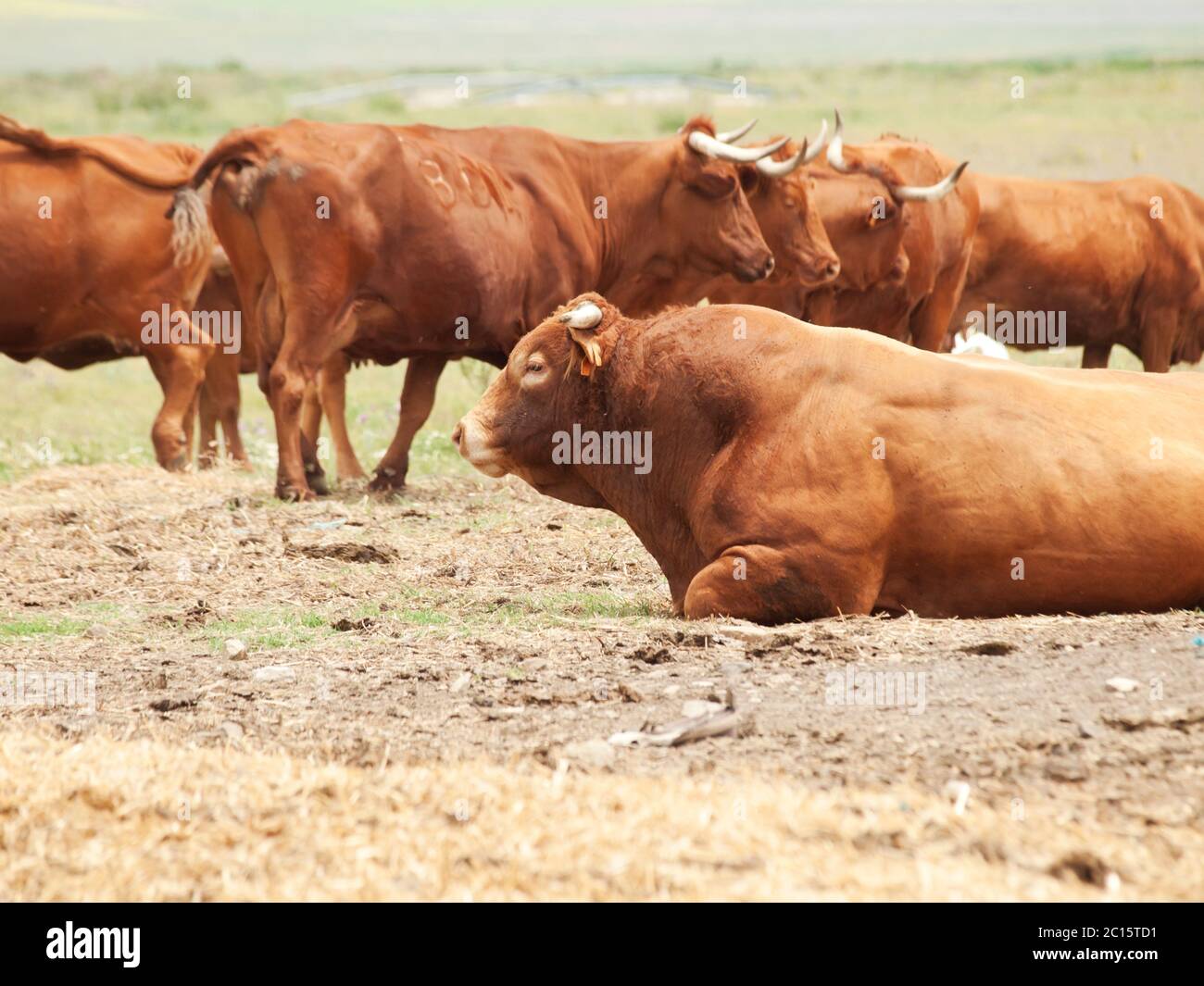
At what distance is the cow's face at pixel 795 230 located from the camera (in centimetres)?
1181

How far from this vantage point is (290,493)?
10078mm

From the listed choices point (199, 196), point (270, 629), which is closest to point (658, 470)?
point (270, 629)

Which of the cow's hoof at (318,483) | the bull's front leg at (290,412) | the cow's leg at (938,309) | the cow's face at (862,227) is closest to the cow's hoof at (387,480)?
the cow's hoof at (318,483)

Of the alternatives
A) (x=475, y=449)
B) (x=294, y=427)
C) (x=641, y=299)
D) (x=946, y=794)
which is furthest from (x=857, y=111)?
(x=946, y=794)

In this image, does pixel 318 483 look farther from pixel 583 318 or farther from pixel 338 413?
pixel 583 318

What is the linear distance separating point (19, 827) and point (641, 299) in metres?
7.89

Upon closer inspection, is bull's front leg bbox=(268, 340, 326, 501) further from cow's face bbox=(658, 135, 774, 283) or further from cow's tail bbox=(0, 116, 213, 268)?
cow's face bbox=(658, 135, 774, 283)

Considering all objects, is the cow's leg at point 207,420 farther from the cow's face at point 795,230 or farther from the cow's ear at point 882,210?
the cow's ear at point 882,210

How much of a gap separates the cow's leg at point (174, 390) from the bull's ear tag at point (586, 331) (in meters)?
5.66

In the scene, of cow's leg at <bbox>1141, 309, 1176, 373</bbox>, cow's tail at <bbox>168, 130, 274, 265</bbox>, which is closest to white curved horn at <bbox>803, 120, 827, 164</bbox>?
cow's tail at <bbox>168, 130, 274, 265</bbox>

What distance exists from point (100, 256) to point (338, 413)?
A: 77.7 inches

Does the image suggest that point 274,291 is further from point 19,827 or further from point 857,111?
point 857,111

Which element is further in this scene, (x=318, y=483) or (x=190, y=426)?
(x=190, y=426)

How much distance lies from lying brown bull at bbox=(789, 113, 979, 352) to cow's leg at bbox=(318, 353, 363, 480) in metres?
2.77
